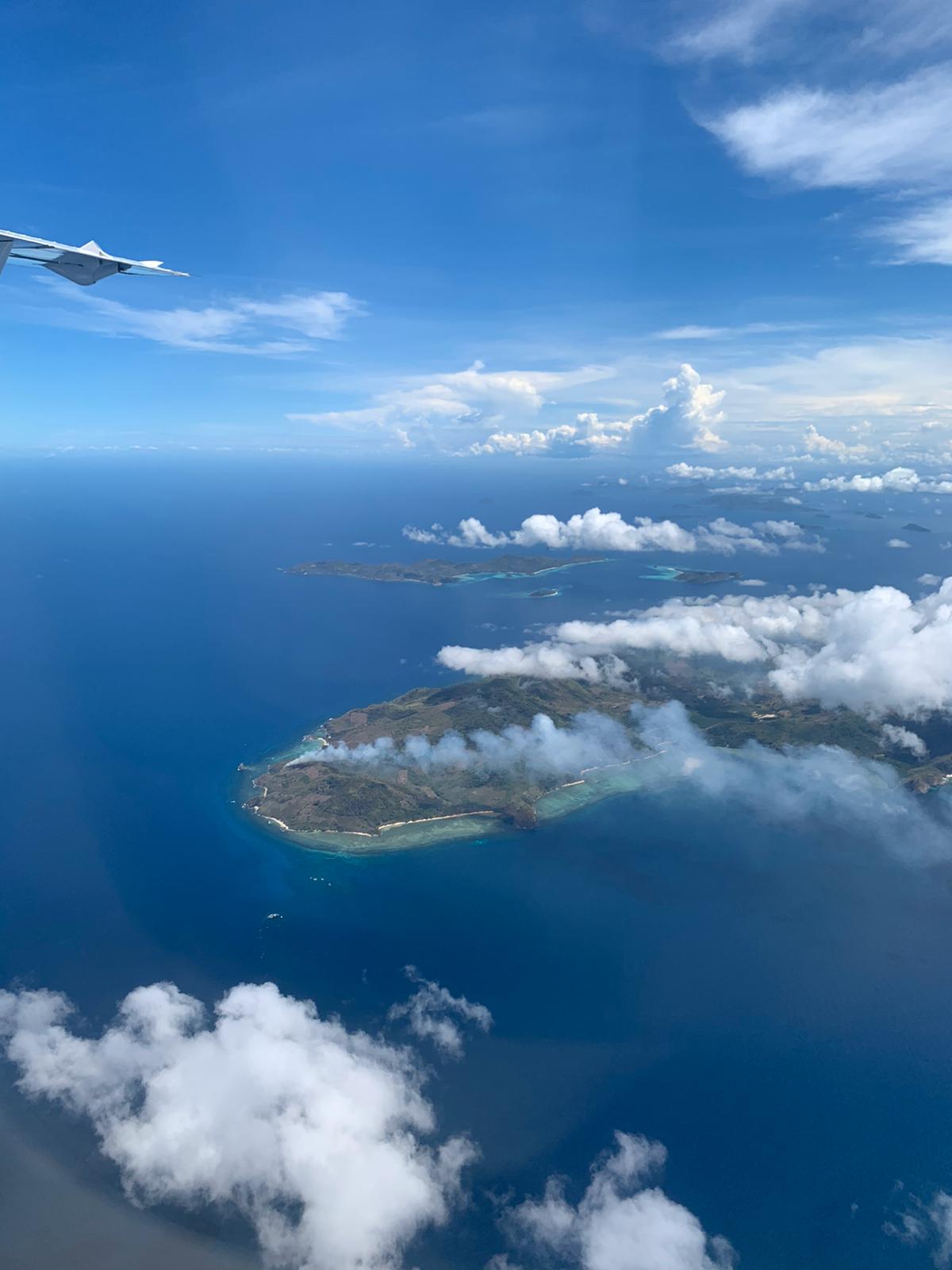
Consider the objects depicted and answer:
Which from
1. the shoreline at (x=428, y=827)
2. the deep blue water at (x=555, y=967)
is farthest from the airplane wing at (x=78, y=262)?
the shoreline at (x=428, y=827)

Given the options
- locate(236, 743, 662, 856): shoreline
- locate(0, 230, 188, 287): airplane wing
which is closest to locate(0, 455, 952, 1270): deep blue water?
locate(236, 743, 662, 856): shoreline

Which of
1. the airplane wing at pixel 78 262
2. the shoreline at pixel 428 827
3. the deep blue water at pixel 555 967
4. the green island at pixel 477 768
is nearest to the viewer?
the airplane wing at pixel 78 262

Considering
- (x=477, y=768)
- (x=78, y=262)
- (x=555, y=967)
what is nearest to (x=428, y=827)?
(x=477, y=768)

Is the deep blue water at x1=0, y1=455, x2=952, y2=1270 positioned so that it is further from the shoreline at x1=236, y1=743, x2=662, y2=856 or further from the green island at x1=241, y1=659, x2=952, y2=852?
the green island at x1=241, y1=659, x2=952, y2=852

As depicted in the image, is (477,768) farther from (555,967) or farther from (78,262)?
(78,262)

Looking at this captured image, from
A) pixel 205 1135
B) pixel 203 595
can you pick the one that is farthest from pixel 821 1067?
pixel 203 595

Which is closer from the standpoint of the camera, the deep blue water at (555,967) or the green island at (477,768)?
the deep blue water at (555,967)

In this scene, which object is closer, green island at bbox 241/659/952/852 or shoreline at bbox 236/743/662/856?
shoreline at bbox 236/743/662/856

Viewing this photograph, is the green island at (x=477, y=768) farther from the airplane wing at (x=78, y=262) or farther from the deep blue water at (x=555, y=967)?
the airplane wing at (x=78, y=262)

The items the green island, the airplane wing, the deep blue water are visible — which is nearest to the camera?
the airplane wing
